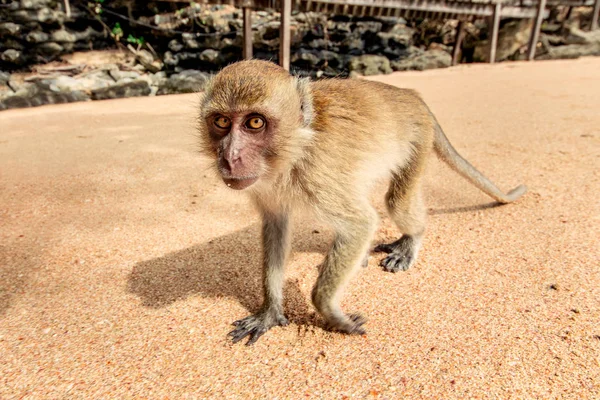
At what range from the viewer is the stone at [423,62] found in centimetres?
1501

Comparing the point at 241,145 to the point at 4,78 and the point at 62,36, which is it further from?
the point at 62,36

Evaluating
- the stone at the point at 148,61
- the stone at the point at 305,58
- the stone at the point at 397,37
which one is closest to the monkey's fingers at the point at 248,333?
the stone at the point at 305,58

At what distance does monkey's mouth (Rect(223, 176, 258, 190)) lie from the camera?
7.10 ft

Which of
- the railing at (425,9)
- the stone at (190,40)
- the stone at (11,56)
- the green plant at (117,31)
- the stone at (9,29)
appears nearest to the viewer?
the railing at (425,9)

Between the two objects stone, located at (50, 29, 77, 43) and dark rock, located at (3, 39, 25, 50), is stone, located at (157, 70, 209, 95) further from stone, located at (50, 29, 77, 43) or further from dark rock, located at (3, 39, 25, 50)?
dark rock, located at (3, 39, 25, 50)

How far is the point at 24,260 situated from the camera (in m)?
3.04

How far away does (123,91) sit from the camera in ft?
39.0

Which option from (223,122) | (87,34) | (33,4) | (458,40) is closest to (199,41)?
(87,34)

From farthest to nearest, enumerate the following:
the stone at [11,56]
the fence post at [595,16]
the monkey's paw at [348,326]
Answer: the fence post at [595,16] → the stone at [11,56] → the monkey's paw at [348,326]

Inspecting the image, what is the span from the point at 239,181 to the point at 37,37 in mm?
16170

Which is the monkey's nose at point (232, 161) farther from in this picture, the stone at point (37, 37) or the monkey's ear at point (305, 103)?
the stone at point (37, 37)

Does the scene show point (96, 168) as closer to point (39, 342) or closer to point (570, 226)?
point (39, 342)

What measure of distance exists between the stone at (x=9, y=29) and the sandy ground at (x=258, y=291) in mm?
12031

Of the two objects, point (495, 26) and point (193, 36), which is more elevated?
point (495, 26)
